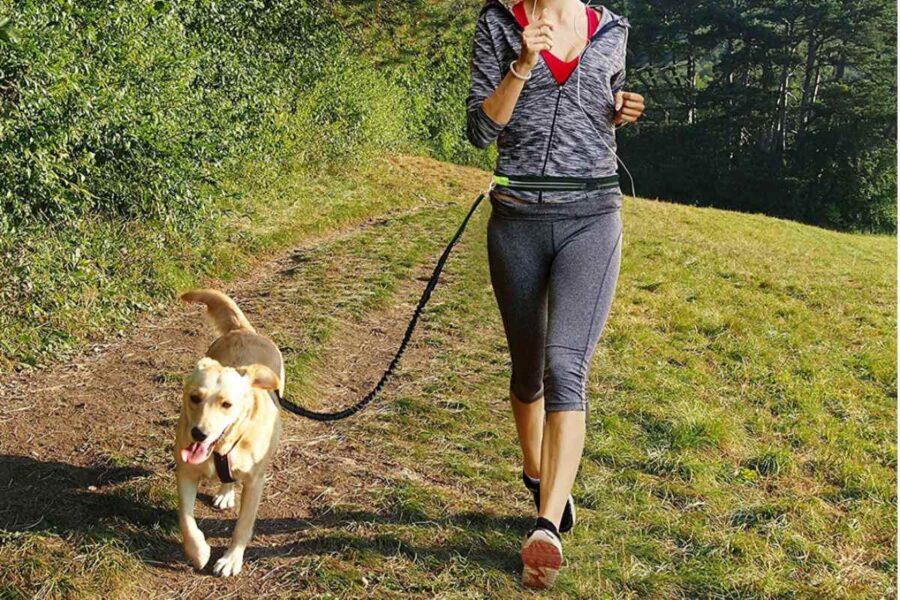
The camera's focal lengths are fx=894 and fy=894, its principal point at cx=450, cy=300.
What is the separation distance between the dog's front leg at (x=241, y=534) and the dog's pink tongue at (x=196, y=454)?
305 millimetres

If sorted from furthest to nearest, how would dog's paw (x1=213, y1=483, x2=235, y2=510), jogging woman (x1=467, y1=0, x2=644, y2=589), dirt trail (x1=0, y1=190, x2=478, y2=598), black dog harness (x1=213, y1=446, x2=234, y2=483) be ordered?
dog's paw (x1=213, y1=483, x2=235, y2=510)
dirt trail (x1=0, y1=190, x2=478, y2=598)
black dog harness (x1=213, y1=446, x2=234, y2=483)
jogging woman (x1=467, y1=0, x2=644, y2=589)

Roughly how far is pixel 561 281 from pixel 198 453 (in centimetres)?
147

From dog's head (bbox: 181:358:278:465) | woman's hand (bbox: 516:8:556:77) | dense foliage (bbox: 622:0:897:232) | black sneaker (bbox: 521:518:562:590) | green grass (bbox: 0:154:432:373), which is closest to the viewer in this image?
woman's hand (bbox: 516:8:556:77)

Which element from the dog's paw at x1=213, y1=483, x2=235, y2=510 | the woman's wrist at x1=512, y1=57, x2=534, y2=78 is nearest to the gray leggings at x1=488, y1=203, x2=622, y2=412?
the woman's wrist at x1=512, y1=57, x2=534, y2=78

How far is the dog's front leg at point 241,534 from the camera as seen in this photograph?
135 inches

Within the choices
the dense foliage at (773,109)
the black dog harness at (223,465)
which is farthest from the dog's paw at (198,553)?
the dense foliage at (773,109)

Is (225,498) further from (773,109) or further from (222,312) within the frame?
(773,109)

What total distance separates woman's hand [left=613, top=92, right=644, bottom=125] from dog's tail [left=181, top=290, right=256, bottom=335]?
215 centimetres

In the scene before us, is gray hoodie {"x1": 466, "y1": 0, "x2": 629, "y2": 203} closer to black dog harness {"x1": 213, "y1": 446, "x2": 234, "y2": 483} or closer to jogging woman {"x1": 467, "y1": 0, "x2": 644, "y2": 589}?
jogging woman {"x1": 467, "y1": 0, "x2": 644, "y2": 589}

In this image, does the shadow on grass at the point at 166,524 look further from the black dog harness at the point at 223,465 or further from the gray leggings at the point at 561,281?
the gray leggings at the point at 561,281

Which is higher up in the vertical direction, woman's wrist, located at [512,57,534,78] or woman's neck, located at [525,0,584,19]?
woman's neck, located at [525,0,584,19]

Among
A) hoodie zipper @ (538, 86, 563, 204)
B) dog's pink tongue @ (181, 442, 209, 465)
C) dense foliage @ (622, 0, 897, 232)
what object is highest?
dense foliage @ (622, 0, 897, 232)

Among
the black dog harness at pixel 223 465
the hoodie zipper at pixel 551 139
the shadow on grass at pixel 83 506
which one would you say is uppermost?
the hoodie zipper at pixel 551 139

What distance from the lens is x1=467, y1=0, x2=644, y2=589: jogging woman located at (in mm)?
3166
